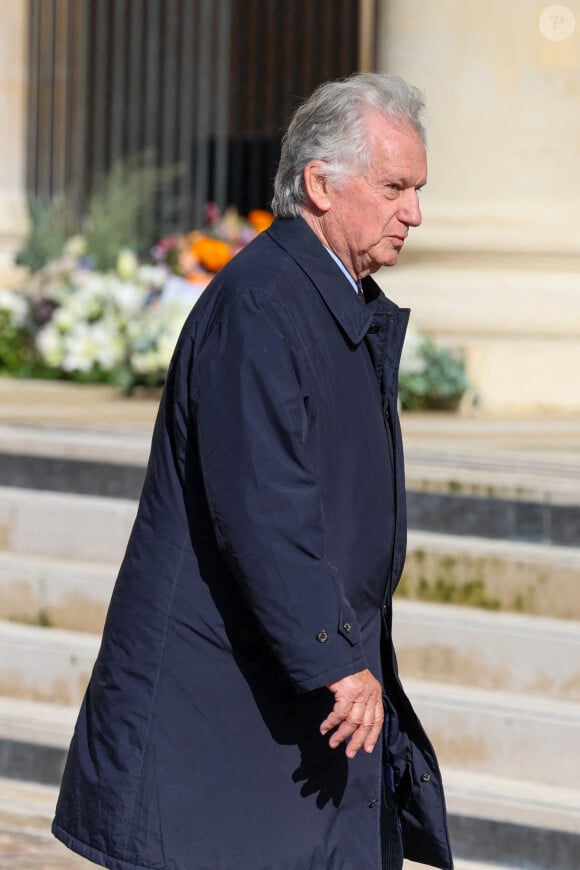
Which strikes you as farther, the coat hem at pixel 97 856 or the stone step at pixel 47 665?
the stone step at pixel 47 665

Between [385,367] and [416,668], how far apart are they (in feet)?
6.87

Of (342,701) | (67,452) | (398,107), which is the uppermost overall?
(398,107)

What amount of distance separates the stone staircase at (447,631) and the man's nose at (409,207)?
1.92 meters

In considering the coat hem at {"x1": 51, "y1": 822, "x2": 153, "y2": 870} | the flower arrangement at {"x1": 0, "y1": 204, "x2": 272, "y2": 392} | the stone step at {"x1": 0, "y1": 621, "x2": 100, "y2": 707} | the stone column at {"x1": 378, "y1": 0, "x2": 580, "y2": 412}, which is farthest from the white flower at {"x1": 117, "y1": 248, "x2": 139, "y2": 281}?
the coat hem at {"x1": 51, "y1": 822, "x2": 153, "y2": 870}

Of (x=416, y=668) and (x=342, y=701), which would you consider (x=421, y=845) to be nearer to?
(x=342, y=701)

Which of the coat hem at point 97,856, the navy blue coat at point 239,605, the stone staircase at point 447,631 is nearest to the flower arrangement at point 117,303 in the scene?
the stone staircase at point 447,631

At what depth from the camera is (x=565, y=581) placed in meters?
4.48

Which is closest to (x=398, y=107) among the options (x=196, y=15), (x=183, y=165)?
(x=183, y=165)

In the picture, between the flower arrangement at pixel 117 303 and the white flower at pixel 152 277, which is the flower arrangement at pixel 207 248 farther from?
the white flower at pixel 152 277

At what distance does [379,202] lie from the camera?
247cm

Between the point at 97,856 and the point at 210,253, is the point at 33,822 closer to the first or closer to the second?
the point at 97,856

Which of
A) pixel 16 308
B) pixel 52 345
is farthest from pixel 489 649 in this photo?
pixel 16 308

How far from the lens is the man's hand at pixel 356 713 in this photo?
228cm

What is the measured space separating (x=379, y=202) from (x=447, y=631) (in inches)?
86.2
